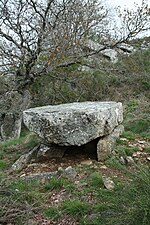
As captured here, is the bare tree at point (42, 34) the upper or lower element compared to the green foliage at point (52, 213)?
upper

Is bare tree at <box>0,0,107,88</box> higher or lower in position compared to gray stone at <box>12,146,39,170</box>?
higher

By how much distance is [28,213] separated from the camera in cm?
341

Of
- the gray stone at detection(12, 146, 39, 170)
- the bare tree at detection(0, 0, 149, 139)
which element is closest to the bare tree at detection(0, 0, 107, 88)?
the bare tree at detection(0, 0, 149, 139)

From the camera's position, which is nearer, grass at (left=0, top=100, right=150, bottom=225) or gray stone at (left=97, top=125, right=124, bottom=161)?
grass at (left=0, top=100, right=150, bottom=225)

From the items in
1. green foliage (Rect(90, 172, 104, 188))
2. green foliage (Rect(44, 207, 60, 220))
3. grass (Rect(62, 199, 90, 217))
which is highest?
green foliage (Rect(90, 172, 104, 188))

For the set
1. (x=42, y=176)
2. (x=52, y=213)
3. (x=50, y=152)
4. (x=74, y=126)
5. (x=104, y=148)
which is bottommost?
(x=52, y=213)

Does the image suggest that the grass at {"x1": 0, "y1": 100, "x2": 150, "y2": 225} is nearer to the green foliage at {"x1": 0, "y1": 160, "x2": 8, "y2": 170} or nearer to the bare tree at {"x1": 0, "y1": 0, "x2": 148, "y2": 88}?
the green foliage at {"x1": 0, "y1": 160, "x2": 8, "y2": 170}

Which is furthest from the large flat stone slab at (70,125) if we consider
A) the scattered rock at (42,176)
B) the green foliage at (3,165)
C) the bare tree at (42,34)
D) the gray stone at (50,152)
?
the bare tree at (42,34)

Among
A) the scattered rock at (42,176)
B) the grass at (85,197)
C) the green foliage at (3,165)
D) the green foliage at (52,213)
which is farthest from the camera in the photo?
the green foliage at (3,165)

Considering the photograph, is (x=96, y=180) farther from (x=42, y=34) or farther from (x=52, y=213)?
(x=42, y=34)

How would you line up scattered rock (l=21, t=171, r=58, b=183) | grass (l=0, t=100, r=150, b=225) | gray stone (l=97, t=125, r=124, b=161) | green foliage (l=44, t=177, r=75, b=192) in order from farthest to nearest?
gray stone (l=97, t=125, r=124, b=161) < scattered rock (l=21, t=171, r=58, b=183) < green foliage (l=44, t=177, r=75, b=192) < grass (l=0, t=100, r=150, b=225)

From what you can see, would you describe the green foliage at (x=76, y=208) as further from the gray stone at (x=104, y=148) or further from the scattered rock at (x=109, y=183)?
the gray stone at (x=104, y=148)

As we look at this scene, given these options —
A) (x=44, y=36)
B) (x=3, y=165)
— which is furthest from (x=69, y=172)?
(x=44, y=36)

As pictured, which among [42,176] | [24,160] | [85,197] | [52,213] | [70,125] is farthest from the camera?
[24,160]
